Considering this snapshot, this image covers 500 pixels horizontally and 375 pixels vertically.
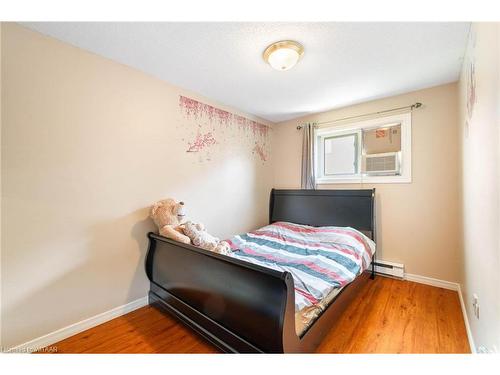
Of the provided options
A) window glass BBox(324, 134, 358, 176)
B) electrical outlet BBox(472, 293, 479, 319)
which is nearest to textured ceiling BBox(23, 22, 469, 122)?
window glass BBox(324, 134, 358, 176)

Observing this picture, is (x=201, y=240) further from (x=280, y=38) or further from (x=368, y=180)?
(x=368, y=180)

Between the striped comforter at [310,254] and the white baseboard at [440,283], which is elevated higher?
the striped comforter at [310,254]

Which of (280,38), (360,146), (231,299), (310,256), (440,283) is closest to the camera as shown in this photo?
(231,299)

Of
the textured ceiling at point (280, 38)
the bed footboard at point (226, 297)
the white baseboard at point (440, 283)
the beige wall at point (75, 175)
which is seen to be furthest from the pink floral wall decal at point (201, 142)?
the white baseboard at point (440, 283)

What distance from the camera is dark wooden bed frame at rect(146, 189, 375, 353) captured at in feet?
3.73

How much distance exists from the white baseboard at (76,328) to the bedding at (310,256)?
108 centimetres

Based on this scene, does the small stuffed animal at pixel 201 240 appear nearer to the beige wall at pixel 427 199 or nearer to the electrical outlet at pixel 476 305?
the electrical outlet at pixel 476 305

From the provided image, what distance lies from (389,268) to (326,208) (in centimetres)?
106

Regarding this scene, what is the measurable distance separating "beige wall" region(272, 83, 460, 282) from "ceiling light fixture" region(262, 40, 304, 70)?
167 cm

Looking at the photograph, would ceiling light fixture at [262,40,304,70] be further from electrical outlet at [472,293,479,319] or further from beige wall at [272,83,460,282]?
electrical outlet at [472,293,479,319]

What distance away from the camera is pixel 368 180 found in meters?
2.88

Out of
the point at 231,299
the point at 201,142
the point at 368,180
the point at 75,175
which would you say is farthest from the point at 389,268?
the point at 75,175

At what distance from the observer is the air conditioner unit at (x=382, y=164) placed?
2.73m
